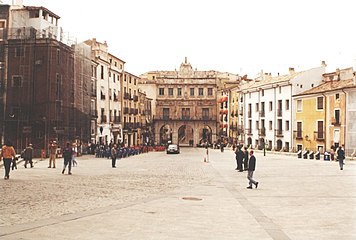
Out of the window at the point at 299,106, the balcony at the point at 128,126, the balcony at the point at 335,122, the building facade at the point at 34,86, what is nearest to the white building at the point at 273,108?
the window at the point at 299,106

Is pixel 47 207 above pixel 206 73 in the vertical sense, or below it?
below

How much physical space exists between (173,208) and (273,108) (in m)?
45.7

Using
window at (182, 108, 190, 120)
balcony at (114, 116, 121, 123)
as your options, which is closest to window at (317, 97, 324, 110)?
balcony at (114, 116, 121, 123)

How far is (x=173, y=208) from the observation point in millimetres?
13047

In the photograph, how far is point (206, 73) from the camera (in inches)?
3406

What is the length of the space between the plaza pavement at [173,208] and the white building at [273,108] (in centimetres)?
2969

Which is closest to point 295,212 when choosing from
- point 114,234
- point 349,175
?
point 114,234

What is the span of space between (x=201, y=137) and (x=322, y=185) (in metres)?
64.3

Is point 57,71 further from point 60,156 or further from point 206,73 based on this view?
point 206,73

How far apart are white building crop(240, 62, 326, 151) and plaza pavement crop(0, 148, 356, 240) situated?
29.7m

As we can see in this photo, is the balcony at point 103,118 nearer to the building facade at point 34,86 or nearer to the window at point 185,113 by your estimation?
the building facade at point 34,86

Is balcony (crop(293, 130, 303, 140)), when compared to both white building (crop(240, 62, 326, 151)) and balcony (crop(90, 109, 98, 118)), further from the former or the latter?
balcony (crop(90, 109, 98, 118))

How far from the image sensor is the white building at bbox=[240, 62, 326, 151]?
52969 millimetres

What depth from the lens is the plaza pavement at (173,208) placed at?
9969 mm
